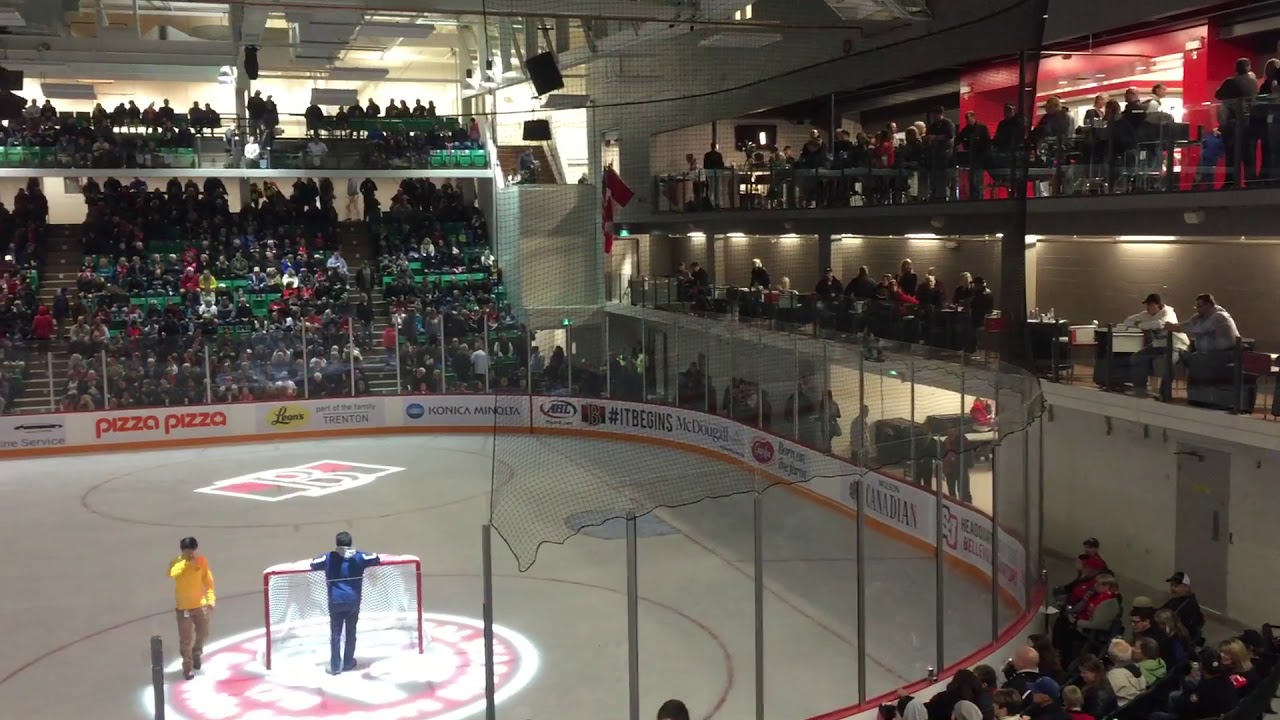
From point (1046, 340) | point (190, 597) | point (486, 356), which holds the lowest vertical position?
point (190, 597)

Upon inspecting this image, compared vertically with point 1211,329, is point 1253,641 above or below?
below

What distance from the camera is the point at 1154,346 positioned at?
1088 centimetres

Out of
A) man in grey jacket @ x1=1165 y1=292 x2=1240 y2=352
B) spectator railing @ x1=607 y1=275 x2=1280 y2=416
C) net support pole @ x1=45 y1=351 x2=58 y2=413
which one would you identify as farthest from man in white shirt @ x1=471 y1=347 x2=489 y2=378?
man in grey jacket @ x1=1165 y1=292 x2=1240 y2=352

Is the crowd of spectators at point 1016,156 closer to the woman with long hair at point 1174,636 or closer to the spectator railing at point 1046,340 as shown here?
the spectator railing at point 1046,340

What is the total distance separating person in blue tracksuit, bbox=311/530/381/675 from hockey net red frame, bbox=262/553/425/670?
0.10 metres

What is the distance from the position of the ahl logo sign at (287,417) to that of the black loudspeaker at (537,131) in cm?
857

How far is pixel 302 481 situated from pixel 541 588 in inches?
280

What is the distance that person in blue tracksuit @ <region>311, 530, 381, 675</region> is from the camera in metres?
8.39

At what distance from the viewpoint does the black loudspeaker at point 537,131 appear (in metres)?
15.1

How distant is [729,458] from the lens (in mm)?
15695

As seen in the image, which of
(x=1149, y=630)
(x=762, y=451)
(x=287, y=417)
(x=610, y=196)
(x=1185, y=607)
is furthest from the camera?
(x=287, y=417)

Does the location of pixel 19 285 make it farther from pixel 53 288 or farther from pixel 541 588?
pixel 541 588

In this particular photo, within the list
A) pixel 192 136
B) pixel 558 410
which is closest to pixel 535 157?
pixel 192 136

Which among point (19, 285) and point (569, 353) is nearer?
point (569, 353)
